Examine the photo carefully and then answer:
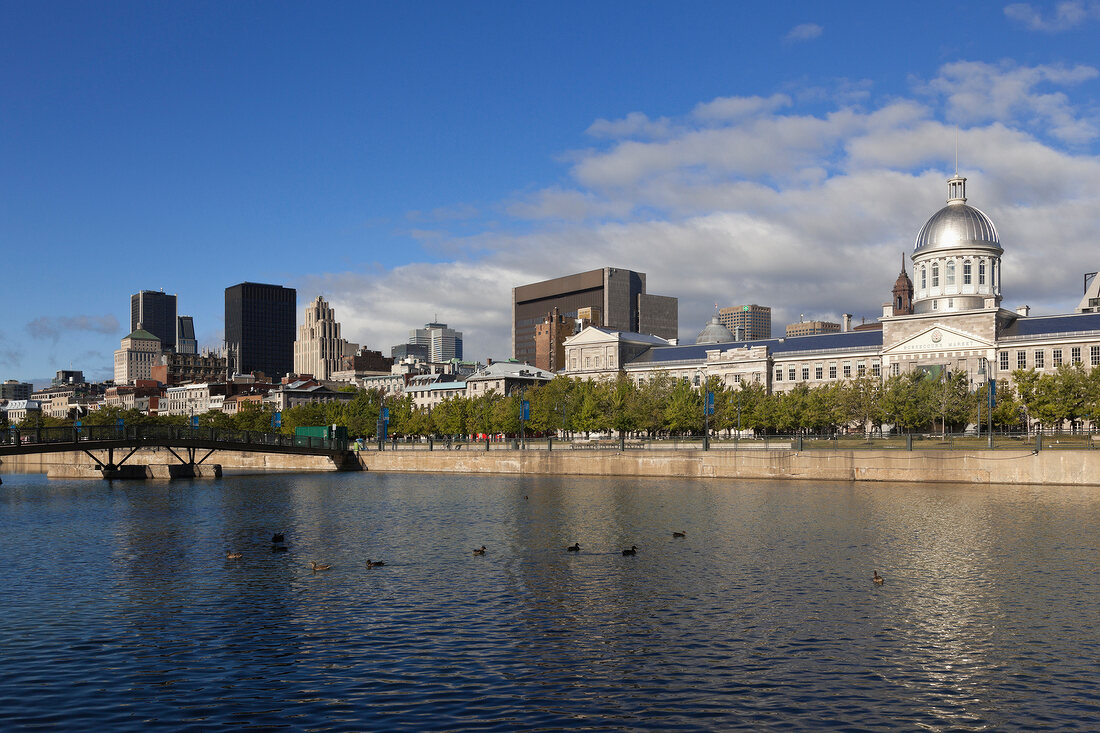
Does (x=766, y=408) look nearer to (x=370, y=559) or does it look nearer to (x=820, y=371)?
(x=820, y=371)

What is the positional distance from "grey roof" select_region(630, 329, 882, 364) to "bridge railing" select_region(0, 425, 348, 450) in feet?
265

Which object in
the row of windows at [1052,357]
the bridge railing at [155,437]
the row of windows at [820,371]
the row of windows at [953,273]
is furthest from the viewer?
the row of windows at [820,371]

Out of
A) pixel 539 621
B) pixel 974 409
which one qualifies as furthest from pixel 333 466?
pixel 539 621

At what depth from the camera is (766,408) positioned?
124 m

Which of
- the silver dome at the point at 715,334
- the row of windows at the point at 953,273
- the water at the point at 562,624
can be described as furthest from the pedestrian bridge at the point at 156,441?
the silver dome at the point at 715,334

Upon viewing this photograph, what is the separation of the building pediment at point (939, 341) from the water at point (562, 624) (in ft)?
282

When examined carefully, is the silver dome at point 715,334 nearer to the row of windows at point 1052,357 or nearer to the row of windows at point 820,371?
the row of windows at point 820,371

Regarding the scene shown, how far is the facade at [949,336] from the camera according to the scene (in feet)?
414

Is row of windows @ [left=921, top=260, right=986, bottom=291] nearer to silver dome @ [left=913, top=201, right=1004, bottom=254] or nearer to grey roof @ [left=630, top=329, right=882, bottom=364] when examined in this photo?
silver dome @ [left=913, top=201, right=1004, bottom=254]

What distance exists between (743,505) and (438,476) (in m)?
41.7

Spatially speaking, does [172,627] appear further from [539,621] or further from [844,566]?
[844,566]

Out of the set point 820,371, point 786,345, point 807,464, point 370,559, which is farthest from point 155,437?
point 786,345

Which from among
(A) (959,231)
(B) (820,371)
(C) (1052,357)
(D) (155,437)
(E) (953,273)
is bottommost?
(D) (155,437)

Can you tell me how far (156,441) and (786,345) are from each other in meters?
103
